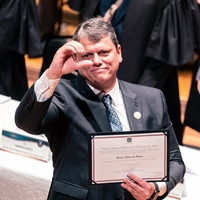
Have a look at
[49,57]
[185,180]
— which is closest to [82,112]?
[185,180]

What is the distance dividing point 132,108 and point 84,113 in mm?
204

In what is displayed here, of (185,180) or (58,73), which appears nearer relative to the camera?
(58,73)

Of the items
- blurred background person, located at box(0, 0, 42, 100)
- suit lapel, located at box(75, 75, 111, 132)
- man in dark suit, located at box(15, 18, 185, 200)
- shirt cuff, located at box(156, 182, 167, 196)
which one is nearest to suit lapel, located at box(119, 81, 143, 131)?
man in dark suit, located at box(15, 18, 185, 200)

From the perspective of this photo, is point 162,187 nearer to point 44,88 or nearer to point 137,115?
point 137,115

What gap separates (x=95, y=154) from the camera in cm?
175

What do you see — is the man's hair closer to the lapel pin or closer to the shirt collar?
the shirt collar

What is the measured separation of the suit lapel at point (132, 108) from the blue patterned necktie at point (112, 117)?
5cm

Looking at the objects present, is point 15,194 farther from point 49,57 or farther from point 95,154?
point 49,57

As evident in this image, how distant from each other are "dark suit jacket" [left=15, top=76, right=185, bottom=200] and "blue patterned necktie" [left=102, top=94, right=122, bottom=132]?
4 cm

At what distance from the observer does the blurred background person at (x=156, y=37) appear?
3.50m

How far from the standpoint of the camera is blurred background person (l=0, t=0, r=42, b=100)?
3520 millimetres

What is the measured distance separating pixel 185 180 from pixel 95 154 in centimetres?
80

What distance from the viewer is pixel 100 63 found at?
1.96 meters

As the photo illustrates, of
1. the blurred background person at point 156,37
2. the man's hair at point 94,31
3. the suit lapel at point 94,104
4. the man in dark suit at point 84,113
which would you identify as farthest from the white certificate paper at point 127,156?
the blurred background person at point 156,37
